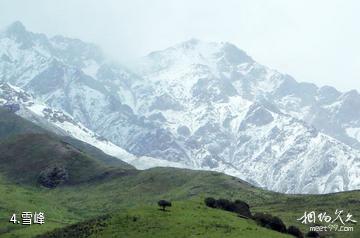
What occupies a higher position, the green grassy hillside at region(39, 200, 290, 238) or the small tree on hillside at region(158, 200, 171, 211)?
the small tree on hillside at region(158, 200, 171, 211)

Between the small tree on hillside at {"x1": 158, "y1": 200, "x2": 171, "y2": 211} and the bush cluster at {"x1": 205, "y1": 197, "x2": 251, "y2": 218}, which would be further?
the bush cluster at {"x1": 205, "y1": 197, "x2": 251, "y2": 218}

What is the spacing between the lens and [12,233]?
536 ft

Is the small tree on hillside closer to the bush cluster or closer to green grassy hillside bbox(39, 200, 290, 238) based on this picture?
green grassy hillside bbox(39, 200, 290, 238)

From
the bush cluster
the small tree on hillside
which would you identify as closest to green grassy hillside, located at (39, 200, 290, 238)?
the small tree on hillside

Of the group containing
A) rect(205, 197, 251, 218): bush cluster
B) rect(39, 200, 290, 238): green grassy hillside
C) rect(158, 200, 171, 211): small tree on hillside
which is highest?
rect(205, 197, 251, 218): bush cluster

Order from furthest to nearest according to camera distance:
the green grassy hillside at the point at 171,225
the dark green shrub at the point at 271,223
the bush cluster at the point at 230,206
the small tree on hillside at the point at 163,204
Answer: the bush cluster at the point at 230,206, the dark green shrub at the point at 271,223, the small tree on hillside at the point at 163,204, the green grassy hillside at the point at 171,225

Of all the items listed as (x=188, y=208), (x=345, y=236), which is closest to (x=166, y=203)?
(x=188, y=208)

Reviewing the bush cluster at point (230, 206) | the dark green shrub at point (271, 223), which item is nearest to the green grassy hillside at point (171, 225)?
the dark green shrub at point (271, 223)

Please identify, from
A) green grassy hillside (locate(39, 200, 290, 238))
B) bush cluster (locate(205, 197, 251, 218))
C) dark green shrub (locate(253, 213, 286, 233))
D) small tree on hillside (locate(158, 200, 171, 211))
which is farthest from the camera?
bush cluster (locate(205, 197, 251, 218))

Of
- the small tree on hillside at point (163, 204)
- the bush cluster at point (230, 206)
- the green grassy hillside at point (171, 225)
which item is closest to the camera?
the green grassy hillside at point (171, 225)

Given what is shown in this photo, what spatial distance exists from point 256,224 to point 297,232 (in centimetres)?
791

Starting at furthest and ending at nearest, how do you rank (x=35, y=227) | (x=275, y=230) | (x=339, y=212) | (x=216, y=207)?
(x=339, y=212)
(x=35, y=227)
(x=216, y=207)
(x=275, y=230)

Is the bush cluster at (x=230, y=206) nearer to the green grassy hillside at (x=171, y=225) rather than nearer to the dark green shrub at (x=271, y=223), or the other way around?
the dark green shrub at (x=271, y=223)

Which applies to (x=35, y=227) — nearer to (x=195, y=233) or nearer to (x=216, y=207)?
(x=216, y=207)
